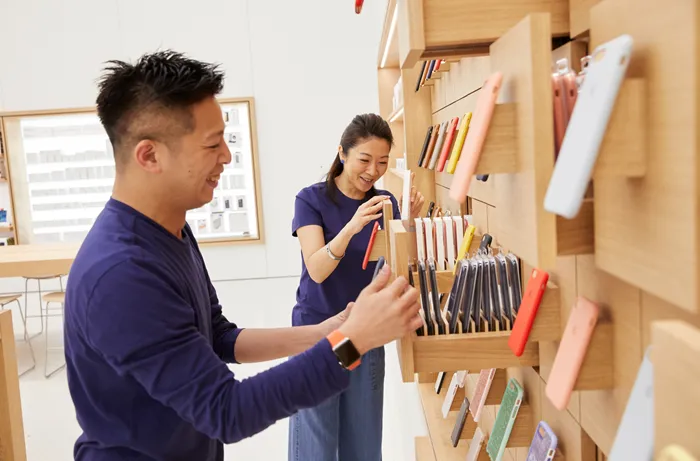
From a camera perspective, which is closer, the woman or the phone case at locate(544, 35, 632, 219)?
the phone case at locate(544, 35, 632, 219)

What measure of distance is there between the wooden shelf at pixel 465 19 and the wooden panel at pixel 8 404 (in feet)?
7.93

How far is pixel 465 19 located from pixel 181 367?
85 cm

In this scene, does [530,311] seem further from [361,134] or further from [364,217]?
[361,134]

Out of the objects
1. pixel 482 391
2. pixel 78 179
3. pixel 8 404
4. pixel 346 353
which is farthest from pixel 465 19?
pixel 78 179

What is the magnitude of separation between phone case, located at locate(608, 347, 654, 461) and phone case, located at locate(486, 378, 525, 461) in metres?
0.98

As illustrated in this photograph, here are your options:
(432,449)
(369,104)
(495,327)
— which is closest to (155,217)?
(495,327)

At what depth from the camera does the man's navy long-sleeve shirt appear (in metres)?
1.05

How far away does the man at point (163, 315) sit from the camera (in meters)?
1.05

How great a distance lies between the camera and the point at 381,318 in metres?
1.11

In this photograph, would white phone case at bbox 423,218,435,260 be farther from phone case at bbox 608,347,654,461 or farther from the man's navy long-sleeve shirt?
phone case at bbox 608,347,654,461

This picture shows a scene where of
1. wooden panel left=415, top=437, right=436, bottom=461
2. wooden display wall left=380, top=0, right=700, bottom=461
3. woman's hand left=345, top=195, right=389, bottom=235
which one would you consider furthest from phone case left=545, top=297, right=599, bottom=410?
wooden panel left=415, top=437, right=436, bottom=461

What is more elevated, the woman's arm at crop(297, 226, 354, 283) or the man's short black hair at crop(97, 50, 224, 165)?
the man's short black hair at crop(97, 50, 224, 165)

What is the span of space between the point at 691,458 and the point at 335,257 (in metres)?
1.77

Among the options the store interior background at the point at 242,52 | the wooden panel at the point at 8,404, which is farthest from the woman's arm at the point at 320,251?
the store interior background at the point at 242,52
